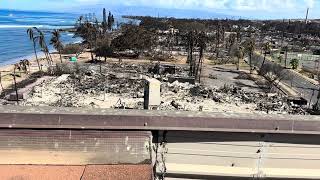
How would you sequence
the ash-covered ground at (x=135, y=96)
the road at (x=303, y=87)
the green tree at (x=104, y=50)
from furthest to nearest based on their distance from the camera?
the green tree at (x=104, y=50), the road at (x=303, y=87), the ash-covered ground at (x=135, y=96)

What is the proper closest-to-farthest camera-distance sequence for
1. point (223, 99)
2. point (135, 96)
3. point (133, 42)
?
1. point (135, 96)
2. point (223, 99)
3. point (133, 42)

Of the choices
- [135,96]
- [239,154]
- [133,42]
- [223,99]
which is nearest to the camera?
[239,154]

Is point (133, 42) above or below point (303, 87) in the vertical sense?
above

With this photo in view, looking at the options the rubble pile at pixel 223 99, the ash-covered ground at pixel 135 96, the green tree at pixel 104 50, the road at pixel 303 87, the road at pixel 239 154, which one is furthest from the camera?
the green tree at pixel 104 50

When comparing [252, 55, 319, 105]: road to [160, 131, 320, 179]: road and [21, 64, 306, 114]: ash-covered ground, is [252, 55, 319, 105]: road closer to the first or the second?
[21, 64, 306, 114]: ash-covered ground

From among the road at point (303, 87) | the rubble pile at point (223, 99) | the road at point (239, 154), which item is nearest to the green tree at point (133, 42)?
the road at point (303, 87)

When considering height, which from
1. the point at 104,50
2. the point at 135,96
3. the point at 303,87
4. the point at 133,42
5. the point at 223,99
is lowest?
the point at 303,87

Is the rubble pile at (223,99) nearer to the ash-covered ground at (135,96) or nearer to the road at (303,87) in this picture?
the ash-covered ground at (135,96)

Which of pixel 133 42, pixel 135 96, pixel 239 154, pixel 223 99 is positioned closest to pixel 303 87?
pixel 223 99

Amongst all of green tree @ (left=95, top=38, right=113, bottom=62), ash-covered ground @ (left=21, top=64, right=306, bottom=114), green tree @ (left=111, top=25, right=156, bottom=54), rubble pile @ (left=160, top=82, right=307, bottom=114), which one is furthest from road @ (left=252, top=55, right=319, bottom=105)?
green tree @ (left=95, top=38, right=113, bottom=62)

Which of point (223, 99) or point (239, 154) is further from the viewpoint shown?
point (223, 99)

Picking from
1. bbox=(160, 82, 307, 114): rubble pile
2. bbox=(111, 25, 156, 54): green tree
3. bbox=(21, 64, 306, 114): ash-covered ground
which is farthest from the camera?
bbox=(111, 25, 156, 54): green tree

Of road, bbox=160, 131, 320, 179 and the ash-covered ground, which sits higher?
road, bbox=160, 131, 320, 179

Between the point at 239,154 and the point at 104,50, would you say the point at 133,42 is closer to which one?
the point at 104,50
